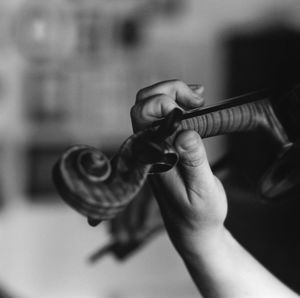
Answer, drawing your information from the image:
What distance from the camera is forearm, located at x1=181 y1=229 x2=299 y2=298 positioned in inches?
16.5

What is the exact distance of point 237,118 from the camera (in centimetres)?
38

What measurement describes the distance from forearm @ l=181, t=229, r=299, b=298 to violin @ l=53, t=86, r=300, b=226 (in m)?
0.10

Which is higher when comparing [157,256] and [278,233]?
[278,233]

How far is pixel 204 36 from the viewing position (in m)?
1.84

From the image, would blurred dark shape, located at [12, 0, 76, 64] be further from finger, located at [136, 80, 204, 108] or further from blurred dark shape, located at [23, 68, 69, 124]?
finger, located at [136, 80, 204, 108]

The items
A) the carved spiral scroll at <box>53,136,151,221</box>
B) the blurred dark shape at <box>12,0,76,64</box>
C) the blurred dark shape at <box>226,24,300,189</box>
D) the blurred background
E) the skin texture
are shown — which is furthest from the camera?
the blurred background

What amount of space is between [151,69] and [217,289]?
4.90ft

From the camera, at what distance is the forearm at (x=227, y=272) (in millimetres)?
418

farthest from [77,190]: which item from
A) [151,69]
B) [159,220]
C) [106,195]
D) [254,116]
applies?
[151,69]

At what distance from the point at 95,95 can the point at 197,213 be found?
154 cm

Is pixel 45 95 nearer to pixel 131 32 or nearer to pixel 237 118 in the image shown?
pixel 131 32

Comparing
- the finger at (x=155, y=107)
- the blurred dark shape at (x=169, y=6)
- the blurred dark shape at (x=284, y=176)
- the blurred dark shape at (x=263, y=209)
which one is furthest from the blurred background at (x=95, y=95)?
the finger at (x=155, y=107)

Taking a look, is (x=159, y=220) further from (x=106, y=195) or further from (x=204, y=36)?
(x=204, y=36)

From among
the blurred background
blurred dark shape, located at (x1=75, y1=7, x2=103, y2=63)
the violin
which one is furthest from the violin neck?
blurred dark shape, located at (x1=75, y1=7, x2=103, y2=63)
